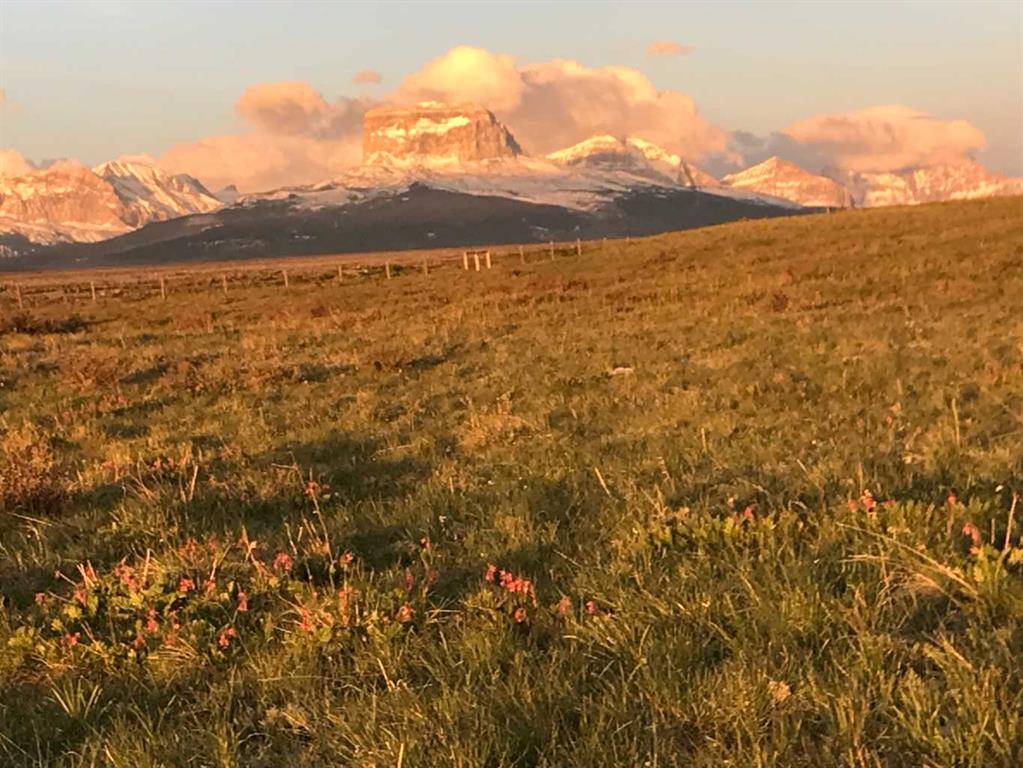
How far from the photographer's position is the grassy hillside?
3.07 metres

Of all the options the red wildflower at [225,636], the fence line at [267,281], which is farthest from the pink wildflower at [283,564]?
the fence line at [267,281]

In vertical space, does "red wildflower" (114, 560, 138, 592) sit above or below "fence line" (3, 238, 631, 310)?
below

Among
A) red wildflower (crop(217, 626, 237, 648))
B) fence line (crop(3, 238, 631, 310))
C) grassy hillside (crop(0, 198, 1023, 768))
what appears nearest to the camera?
grassy hillside (crop(0, 198, 1023, 768))

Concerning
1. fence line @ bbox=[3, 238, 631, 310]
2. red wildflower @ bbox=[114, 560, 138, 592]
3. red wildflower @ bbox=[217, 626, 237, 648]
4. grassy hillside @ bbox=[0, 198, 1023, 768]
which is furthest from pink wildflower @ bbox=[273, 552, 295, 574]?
fence line @ bbox=[3, 238, 631, 310]

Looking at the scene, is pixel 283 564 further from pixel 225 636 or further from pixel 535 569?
pixel 535 569

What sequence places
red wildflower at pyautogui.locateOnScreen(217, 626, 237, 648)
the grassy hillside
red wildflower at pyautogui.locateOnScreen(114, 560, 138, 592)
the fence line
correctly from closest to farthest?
the grassy hillside < red wildflower at pyautogui.locateOnScreen(217, 626, 237, 648) < red wildflower at pyautogui.locateOnScreen(114, 560, 138, 592) < the fence line

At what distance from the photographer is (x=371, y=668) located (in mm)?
3752

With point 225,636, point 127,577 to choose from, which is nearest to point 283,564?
point 225,636

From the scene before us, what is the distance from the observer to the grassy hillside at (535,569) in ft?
10.1

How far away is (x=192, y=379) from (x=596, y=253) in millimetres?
51537

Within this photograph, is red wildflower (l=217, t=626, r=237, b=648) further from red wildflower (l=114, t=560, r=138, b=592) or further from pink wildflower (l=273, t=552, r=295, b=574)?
red wildflower (l=114, t=560, r=138, b=592)

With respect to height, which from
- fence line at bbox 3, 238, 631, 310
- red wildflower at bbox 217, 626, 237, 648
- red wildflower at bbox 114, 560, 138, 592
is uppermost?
fence line at bbox 3, 238, 631, 310

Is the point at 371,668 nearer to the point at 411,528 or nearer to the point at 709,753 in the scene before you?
the point at 709,753

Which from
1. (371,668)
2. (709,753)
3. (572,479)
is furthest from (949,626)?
(572,479)
